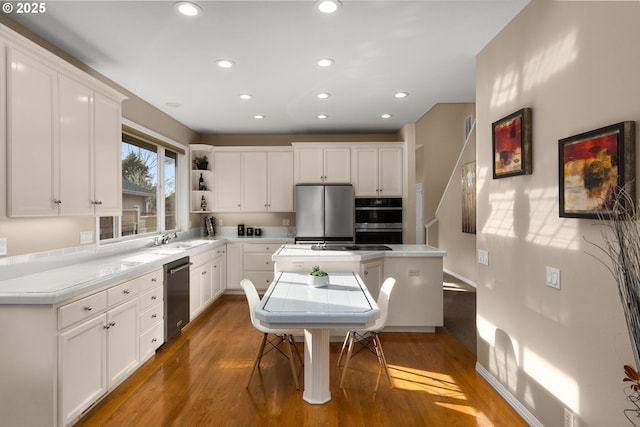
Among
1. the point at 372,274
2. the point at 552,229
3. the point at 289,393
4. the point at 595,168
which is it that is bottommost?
the point at 289,393

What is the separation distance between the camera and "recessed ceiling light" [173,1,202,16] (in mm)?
2309

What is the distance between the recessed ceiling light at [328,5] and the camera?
2.30m

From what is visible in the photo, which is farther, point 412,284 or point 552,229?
point 412,284

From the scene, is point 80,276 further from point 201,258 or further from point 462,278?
point 462,278

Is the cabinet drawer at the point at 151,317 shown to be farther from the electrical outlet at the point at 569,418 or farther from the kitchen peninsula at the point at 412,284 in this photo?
the electrical outlet at the point at 569,418

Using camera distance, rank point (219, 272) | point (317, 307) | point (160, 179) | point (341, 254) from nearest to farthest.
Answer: point (317, 307)
point (341, 254)
point (160, 179)
point (219, 272)

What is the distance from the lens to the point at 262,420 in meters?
2.42

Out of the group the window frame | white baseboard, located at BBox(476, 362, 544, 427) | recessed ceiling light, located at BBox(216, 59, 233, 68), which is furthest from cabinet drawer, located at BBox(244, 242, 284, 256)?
white baseboard, located at BBox(476, 362, 544, 427)

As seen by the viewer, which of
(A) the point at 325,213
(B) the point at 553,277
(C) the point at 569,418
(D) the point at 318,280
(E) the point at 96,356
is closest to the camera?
(C) the point at 569,418

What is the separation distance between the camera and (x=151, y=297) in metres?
3.36

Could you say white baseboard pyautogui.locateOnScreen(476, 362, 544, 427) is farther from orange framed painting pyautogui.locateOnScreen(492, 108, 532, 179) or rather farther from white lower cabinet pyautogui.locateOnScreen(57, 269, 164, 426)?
white lower cabinet pyautogui.locateOnScreen(57, 269, 164, 426)

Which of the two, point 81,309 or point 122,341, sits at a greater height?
point 81,309

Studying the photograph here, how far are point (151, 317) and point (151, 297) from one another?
7.2 inches

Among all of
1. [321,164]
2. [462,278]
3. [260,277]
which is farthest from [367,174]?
[462,278]
